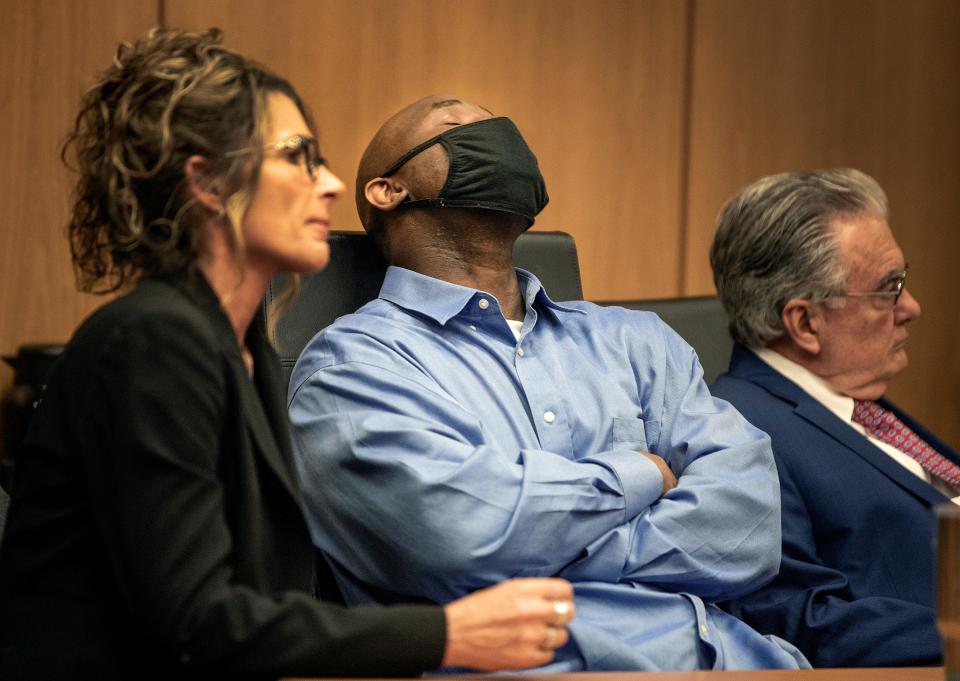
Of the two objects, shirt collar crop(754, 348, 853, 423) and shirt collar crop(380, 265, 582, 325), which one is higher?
shirt collar crop(380, 265, 582, 325)

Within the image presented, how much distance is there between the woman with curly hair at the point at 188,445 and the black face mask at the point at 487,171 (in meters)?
0.67

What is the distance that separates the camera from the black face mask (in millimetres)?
2033

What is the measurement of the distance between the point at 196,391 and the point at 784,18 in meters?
3.51

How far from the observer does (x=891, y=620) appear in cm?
192

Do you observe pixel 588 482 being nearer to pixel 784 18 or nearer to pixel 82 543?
pixel 82 543

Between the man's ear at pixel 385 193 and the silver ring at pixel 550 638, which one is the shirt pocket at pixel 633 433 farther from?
the silver ring at pixel 550 638

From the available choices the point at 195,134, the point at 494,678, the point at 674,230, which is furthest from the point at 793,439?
the point at 674,230

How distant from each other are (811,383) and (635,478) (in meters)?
0.69

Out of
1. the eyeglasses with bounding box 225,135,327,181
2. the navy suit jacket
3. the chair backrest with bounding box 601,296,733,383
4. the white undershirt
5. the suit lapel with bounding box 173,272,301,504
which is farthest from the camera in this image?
the chair backrest with bounding box 601,296,733,383

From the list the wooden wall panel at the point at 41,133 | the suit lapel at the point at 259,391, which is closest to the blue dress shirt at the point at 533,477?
the suit lapel at the point at 259,391

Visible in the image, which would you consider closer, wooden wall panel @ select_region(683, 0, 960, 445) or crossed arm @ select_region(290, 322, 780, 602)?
crossed arm @ select_region(290, 322, 780, 602)

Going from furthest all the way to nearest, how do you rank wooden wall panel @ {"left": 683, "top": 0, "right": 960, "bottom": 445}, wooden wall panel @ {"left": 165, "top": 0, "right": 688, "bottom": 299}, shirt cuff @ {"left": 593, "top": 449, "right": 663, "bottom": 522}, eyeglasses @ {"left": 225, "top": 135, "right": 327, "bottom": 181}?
wooden wall panel @ {"left": 683, "top": 0, "right": 960, "bottom": 445} → wooden wall panel @ {"left": 165, "top": 0, "right": 688, "bottom": 299} → shirt cuff @ {"left": 593, "top": 449, "right": 663, "bottom": 522} → eyeglasses @ {"left": 225, "top": 135, "right": 327, "bottom": 181}

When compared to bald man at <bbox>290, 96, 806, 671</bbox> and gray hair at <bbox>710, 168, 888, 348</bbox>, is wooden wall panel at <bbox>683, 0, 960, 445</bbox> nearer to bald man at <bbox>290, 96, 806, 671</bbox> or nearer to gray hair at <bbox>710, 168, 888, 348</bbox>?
gray hair at <bbox>710, 168, 888, 348</bbox>

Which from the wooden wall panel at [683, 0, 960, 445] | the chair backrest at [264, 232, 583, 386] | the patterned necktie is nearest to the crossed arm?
the chair backrest at [264, 232, 583, 386]
